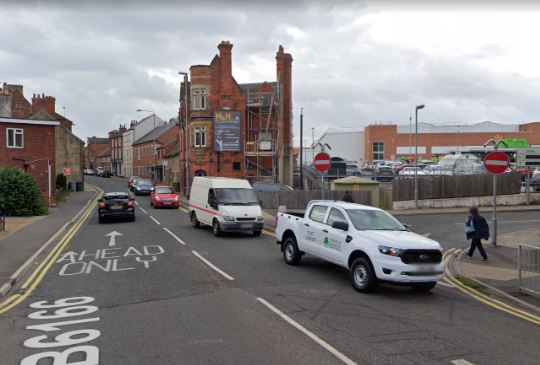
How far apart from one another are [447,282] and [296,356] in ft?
21.1

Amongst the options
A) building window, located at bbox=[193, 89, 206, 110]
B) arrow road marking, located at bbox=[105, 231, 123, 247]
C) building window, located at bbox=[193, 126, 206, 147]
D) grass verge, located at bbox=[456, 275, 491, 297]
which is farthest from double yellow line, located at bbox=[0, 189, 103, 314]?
building window, located at bbox=[193, 89, 206, 110]

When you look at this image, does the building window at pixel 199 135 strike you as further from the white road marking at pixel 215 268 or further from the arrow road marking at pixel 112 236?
the white road marking at pixel 215 268

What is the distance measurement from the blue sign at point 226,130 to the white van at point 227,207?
2450cm

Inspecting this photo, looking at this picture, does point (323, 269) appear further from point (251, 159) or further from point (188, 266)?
point (251, 159)

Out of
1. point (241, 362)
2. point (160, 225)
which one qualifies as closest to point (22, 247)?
point (160, 225)

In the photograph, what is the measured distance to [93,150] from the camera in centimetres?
13662

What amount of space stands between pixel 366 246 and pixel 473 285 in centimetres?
294

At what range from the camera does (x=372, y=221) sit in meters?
11.1

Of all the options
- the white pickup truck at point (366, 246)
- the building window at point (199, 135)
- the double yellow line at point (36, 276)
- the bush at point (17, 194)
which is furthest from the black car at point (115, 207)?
the building window at point (199, 135)

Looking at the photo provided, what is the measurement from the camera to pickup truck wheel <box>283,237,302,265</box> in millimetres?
12789

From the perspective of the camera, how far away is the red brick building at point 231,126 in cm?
4662

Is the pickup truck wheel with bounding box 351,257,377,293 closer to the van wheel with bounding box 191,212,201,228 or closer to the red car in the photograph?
the van wheel with bounding box 191,212,201,228

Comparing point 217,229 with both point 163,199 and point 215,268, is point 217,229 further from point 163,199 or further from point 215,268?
point 163,199

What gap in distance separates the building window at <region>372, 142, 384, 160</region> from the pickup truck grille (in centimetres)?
8764
